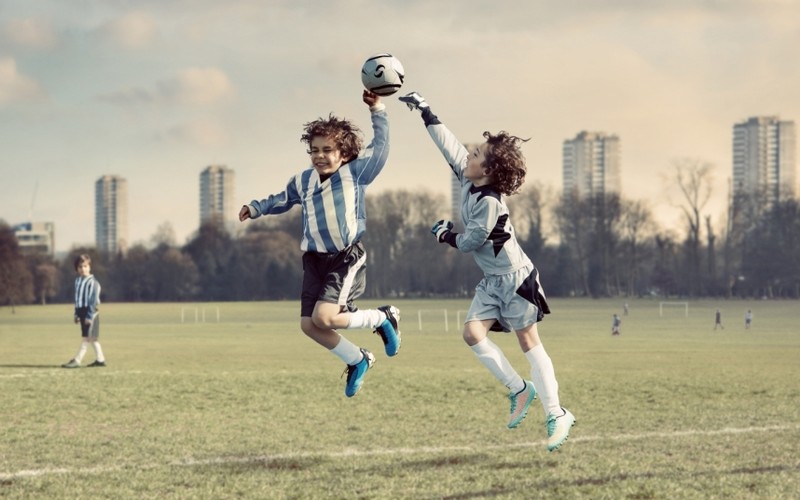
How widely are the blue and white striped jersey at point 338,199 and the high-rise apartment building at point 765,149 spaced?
579 ft

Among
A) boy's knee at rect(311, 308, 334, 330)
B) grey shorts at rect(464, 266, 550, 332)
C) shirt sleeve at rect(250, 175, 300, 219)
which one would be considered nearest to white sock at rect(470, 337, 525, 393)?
grey shorts at rect(464, 266, 550, 332)

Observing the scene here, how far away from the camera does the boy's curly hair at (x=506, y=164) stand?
7773 mm

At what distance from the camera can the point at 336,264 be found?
8.28m

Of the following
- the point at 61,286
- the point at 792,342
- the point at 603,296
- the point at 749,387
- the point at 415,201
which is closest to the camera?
the point at 749,387

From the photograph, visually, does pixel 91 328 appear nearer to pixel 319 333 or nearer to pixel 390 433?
pixel 390 433

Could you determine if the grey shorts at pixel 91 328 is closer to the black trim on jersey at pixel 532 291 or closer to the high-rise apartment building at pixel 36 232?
the black trim on jersey at pixel 532 291

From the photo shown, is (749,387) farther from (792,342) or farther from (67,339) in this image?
(67,339)

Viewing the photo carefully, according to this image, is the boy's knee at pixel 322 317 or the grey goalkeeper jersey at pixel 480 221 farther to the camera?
the boy's knee at pixel 322 317

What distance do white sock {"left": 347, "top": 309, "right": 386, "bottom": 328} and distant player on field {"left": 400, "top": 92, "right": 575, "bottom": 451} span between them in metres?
0.78

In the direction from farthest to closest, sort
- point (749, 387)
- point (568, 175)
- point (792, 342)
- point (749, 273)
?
1. point (568, 175)
2. point (749, 273)
3. point (792, 342)
4. point (749, 387)

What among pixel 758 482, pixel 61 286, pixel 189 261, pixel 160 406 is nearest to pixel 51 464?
pixel 160 406

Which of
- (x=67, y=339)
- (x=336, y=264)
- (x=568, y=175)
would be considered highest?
(x=568, y=175)

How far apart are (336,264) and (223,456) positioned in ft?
20.1

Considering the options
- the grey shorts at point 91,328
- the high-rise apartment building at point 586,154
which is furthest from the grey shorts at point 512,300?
the high-rise apartment building at point 586,154
